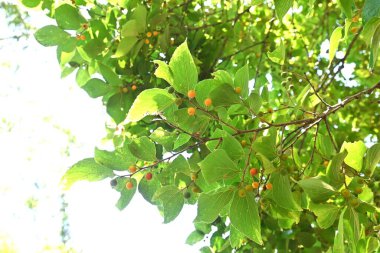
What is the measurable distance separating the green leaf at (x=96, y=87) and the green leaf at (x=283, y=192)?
43.8 inches

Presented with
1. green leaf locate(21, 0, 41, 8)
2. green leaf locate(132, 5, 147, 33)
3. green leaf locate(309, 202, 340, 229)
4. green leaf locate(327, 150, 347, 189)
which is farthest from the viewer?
green leaf locate(21, 0, 41, 8)

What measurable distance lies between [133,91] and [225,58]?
0.69 meters

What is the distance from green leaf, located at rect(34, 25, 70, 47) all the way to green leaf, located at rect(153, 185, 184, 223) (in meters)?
1.08

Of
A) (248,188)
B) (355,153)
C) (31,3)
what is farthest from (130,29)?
(355,153)

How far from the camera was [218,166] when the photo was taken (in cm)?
147

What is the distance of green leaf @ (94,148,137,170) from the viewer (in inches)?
68.4

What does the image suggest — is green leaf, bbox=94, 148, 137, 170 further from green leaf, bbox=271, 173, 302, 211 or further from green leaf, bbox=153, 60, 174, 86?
green leaf, bbox=271, 173, 302, 211

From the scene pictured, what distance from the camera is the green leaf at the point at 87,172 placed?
1765 mm

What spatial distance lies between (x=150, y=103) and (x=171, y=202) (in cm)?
41

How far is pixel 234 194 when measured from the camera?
1.52m

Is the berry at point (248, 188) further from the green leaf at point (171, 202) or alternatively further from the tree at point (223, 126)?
the green leaf at point (171, 202)

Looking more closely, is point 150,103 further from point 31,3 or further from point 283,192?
point 31,3

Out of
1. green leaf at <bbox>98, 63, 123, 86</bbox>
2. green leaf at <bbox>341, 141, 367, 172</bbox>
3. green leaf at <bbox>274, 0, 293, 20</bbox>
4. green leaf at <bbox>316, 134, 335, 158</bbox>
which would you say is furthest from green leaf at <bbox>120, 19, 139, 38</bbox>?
green leaf at <bbox>341, 141, 367, 172</bbox>

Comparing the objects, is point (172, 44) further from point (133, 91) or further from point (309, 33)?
point (309, 33)
